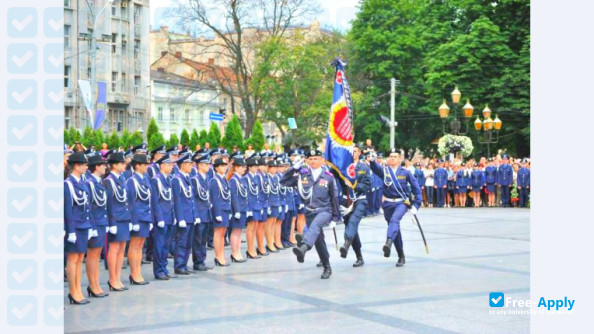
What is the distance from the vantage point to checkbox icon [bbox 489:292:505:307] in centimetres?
1066

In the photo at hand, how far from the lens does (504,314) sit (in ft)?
33.3

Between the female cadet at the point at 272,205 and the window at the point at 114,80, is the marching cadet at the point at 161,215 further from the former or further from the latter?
the window at the point at 114,80

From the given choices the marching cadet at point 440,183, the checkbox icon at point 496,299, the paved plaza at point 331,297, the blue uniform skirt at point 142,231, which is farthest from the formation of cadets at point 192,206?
the marching cadet at point 440,183

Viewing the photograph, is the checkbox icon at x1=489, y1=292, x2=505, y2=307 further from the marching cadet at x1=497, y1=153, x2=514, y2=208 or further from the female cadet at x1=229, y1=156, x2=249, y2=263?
the marching cadet at x1=497, y1=153, x2=514, y2=208

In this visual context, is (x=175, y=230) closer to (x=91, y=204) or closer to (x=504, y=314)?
(x=91, y=204)

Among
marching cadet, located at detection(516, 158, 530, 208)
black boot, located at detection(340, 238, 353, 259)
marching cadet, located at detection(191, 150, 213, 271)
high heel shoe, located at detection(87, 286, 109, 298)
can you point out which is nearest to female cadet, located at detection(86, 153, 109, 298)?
high heel shoe, located at detection(87, 286, 109, 298)

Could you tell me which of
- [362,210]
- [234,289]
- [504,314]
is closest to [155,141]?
[362,210]

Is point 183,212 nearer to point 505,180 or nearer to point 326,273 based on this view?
point 326,273

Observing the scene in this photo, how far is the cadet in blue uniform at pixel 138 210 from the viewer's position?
12.6 metres

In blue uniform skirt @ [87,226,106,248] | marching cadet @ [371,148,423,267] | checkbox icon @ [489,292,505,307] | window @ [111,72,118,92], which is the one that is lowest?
checkbox icon @ [489,292,505,307]

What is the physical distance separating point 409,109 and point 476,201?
24.2m

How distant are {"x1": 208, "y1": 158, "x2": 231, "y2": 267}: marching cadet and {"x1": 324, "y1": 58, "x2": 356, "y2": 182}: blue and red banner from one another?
1907mm

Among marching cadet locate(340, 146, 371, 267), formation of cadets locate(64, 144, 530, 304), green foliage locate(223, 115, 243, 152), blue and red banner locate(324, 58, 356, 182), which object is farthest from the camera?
green foliage locate(223, 115, 243, 152)

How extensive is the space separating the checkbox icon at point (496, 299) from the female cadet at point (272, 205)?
22.8 ft
